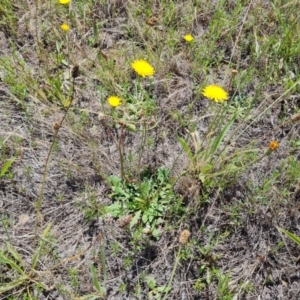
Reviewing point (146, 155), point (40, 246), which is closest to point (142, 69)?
point (146, 155)

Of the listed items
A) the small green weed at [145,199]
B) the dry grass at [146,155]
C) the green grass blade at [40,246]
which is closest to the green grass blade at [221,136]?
the dry grass at [146,155]

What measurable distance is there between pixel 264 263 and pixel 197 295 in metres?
0.32

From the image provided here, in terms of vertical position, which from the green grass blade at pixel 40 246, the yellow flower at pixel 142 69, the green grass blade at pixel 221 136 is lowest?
the green grass blade at pixel 40 246

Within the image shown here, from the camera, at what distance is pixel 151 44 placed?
2152mm

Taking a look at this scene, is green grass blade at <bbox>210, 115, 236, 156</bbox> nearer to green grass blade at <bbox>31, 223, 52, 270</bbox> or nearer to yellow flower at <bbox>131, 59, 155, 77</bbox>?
yellow flower at <bbox>131, 59, 155, 77</bbox>

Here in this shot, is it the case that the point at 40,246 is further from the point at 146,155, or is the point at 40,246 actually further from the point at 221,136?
the point at 221,136

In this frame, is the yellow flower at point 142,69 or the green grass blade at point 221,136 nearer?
the green grass blade at point 221,136

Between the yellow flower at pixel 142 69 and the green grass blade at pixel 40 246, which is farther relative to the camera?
the yellow flower at pixel 142 69

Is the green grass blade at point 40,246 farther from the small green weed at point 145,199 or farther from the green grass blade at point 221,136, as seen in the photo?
the green grass blade at point 221,136

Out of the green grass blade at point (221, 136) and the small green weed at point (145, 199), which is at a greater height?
the green grass blade at point (221, 136)

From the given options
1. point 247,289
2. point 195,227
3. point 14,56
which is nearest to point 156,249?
point 195,227

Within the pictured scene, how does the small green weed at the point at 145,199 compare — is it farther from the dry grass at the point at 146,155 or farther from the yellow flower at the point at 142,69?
the yellow flower at the point at 142,69

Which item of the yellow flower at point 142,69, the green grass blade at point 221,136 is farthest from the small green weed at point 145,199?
the yellow flower at point 142,69

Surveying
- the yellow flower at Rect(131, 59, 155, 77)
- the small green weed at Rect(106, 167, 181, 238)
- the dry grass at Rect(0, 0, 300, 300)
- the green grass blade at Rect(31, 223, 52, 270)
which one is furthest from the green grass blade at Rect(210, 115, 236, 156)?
the green grass blade at Rect(31, 223, 52, 270)
